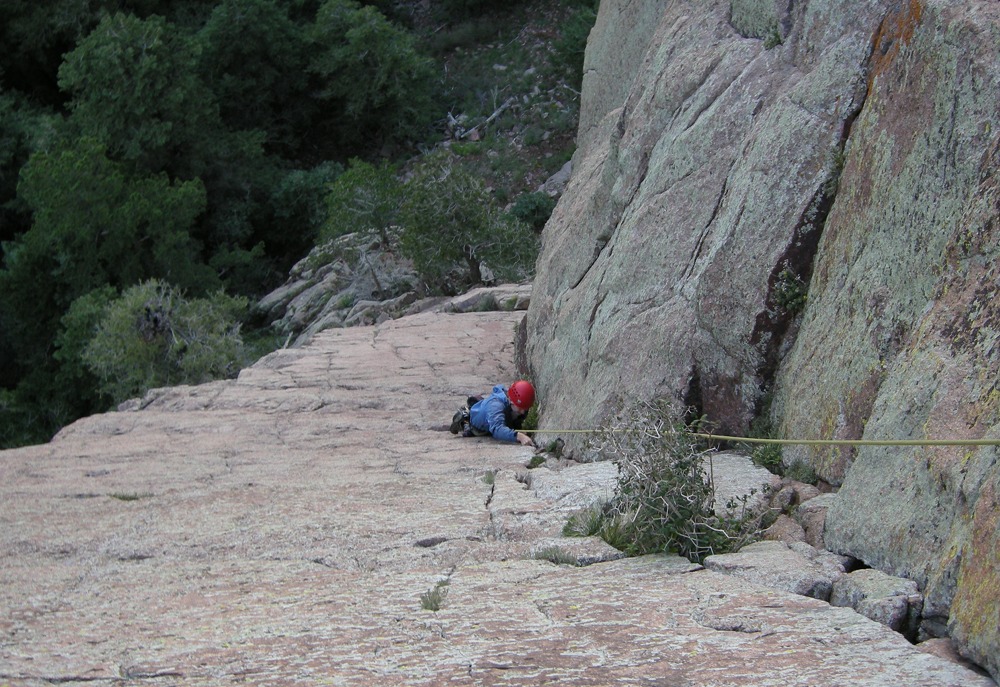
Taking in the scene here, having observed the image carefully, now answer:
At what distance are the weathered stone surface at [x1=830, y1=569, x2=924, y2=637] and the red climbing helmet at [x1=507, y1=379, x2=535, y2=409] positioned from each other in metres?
5.31

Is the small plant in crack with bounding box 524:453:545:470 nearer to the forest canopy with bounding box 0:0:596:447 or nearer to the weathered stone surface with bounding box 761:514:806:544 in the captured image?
the weathered stone surface with bounding box 761:514:806:544

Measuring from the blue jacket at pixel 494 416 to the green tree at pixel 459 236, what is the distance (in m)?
12.4

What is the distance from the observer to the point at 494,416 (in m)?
9.40

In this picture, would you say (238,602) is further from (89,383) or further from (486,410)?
(89,383)

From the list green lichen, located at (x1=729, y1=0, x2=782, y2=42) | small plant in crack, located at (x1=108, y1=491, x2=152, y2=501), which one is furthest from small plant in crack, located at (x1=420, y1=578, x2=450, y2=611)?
green lichen, located at (x1=729, y1=0, x2=782, y2=42)

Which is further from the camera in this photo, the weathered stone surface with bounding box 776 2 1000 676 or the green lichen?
the green lichen

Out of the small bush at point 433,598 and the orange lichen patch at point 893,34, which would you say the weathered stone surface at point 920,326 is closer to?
the orange lichen patch at point 893,34

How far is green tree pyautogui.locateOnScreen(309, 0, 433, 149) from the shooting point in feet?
120

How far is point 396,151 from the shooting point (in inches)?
1505

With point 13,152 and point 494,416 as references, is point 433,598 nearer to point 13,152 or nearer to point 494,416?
point 494,416

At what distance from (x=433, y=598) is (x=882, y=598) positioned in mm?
1803

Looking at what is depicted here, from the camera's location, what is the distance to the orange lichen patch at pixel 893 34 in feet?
19.4

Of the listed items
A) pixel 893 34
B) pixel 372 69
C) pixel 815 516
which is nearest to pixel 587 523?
pixel 815 516

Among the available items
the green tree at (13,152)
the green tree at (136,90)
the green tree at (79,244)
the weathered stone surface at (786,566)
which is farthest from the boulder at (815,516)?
the green tree at (13,152)
